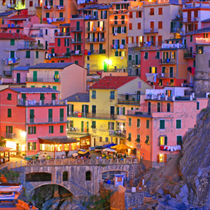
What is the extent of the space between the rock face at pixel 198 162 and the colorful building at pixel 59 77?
23.6 metres

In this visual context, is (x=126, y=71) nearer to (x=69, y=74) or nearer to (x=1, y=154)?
(x=69, y=74)

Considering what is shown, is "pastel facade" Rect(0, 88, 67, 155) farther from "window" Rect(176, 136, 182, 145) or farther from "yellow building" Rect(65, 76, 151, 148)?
"window" Rect(176, 136, 182, 145)

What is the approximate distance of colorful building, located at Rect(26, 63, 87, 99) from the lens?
340 feet

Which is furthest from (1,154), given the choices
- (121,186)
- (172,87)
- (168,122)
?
(172,87)

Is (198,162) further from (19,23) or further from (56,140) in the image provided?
(19,23)

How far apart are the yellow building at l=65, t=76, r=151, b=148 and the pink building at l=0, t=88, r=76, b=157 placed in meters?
6.99

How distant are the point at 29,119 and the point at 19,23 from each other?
43.3m

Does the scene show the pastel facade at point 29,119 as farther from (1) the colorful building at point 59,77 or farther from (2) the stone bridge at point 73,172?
(1) the colorful building at point 59,77

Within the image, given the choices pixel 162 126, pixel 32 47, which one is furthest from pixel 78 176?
pixel 32 47

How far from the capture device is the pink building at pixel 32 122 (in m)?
88.0

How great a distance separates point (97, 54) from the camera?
120438mm

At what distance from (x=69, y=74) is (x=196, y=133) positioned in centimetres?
2543

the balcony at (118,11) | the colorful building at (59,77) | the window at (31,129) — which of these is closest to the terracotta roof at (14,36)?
the colorful building at (59,77)

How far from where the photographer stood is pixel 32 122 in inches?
3477
